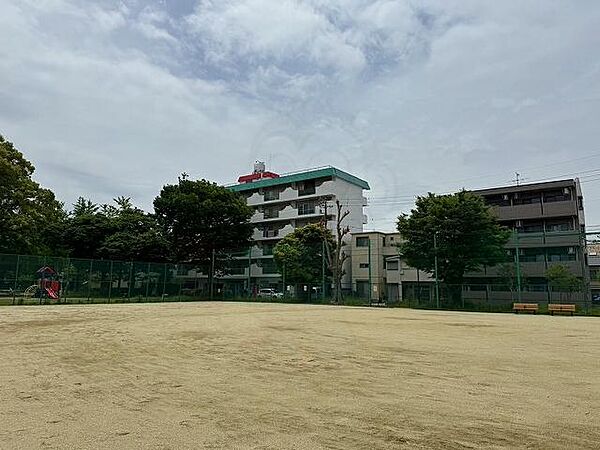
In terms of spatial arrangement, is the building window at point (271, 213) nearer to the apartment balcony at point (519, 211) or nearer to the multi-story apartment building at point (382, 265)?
the multi-story apartment building at point (382, 265)

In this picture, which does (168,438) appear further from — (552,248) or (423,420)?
(552,248)

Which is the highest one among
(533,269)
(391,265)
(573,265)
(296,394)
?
(391,265)

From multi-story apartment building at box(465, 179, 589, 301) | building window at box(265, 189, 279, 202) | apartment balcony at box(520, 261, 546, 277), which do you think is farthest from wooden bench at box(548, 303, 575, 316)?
building window at box(265, 189, 279, 202)

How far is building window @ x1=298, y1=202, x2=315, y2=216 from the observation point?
50.7m

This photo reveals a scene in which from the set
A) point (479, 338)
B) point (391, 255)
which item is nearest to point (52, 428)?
point (479, 338)

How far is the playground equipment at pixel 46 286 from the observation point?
24531 mm

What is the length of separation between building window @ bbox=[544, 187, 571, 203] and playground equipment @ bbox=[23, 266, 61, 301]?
3737cm

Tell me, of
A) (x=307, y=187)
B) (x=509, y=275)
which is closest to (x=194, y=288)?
(x=307, y=187)

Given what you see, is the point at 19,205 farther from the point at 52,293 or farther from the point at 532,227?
the point at 532,227

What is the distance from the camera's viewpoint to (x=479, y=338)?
10.5 metres

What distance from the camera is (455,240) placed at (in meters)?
28.0

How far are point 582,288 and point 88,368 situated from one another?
2313cm

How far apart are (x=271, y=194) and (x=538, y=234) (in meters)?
32.9

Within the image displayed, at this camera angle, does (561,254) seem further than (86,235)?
No
